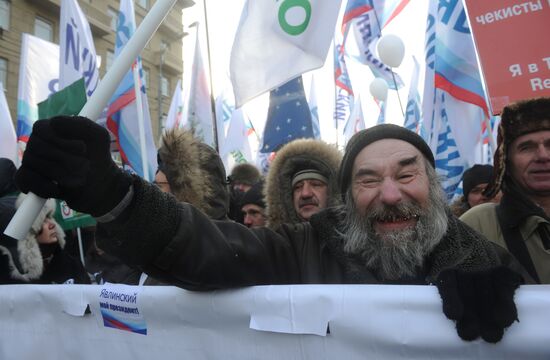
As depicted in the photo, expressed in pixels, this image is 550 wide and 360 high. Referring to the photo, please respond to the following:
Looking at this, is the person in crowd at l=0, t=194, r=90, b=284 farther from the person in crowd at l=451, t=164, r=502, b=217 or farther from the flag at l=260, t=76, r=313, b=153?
the person in crowd at l=451, t=164, r=502, b=217

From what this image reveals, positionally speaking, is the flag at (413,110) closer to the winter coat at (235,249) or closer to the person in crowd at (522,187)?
the person in crowd at (522,187)

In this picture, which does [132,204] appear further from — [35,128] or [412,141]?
[412,141]

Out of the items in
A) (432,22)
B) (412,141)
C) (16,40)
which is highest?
(16,40)

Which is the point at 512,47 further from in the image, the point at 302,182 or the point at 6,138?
the point at 6,138

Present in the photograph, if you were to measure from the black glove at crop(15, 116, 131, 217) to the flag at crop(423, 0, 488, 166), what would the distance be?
3409mm

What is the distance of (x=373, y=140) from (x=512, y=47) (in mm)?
1087

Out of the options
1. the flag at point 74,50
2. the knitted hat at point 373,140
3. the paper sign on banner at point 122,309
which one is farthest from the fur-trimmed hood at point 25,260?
the flag at point 74,50

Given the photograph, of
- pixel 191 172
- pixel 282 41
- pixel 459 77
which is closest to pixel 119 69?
pixel 191 172

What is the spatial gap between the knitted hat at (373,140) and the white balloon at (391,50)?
4625mm

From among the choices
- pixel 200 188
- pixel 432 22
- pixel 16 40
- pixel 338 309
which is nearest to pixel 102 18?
pixel 16 40

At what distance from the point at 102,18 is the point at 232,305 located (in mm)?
24748

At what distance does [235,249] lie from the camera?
4.53 ft

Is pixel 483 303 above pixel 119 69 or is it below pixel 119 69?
below

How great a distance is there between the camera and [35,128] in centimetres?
108
